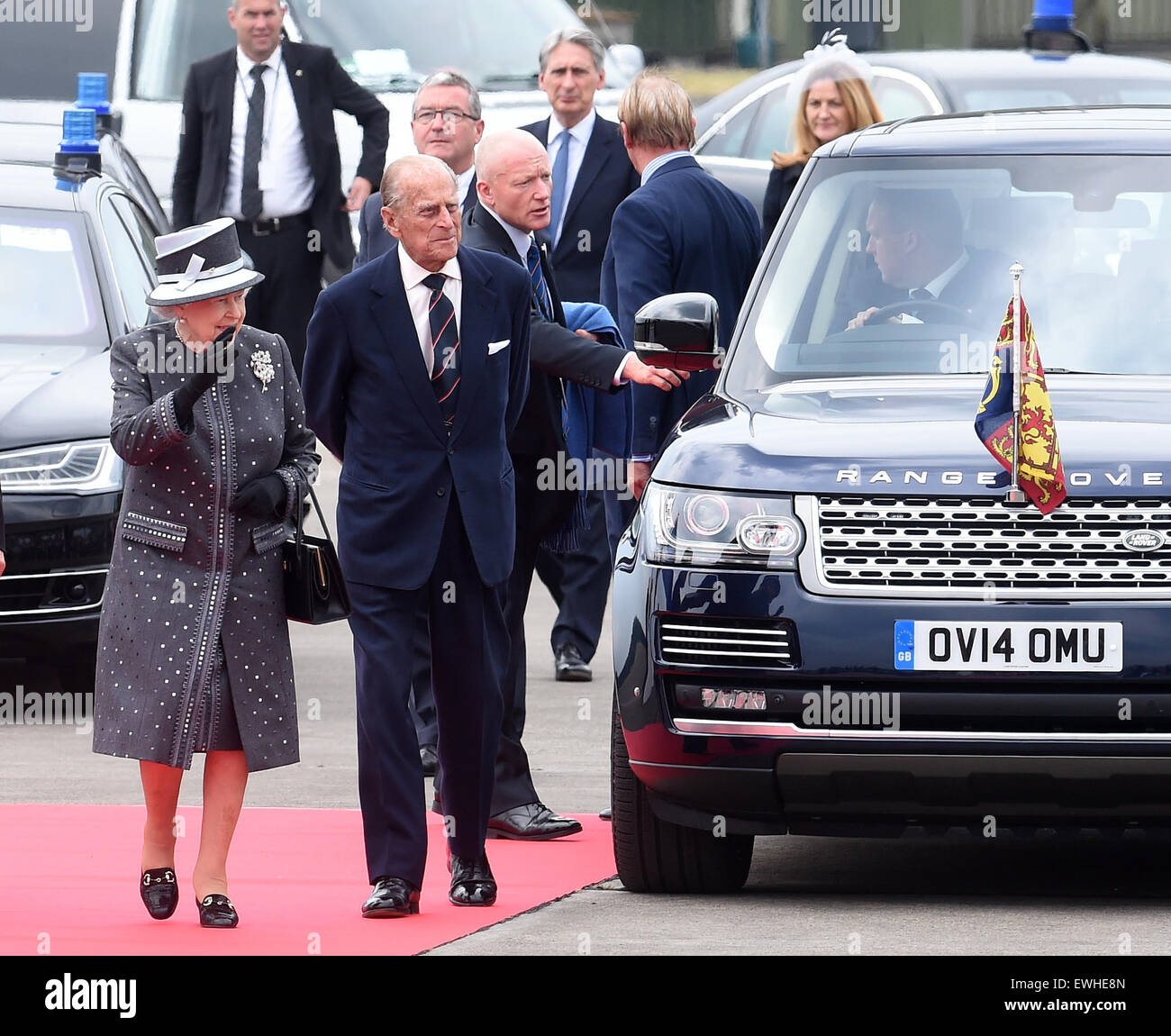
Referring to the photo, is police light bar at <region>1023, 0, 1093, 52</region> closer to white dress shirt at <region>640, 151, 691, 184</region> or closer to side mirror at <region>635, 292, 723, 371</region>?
white dress shirt at <region>640, 151, 691, 184</region>

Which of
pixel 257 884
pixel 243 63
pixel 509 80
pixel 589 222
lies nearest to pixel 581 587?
pixel 589 222

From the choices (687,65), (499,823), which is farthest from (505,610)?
(687,65)

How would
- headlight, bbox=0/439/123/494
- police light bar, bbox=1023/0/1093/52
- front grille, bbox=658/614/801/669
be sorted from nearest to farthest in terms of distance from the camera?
front grille, bbox=658/614/801/669 → headlight, bbox=0/439/123/494 → police light bar, bbox=1023/0/1093/52

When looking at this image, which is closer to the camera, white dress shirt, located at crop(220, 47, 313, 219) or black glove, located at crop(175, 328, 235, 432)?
black glove, located at crop(175, 328, 235, 432)

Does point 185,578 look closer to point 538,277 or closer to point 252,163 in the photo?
point 538,277

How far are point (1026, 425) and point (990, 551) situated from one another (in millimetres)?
311

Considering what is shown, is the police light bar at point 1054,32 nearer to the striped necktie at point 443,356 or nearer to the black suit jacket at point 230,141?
the black suit jacket at point 230,141

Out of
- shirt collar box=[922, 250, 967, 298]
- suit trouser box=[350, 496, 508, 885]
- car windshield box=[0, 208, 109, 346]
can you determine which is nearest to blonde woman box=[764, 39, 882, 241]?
shirt collar box=[922, 250, 967, 298]

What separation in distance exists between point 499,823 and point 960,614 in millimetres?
2104

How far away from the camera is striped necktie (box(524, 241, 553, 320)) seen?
25.1ft

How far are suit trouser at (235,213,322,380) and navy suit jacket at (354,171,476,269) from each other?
11.0 feet

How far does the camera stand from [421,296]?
6609 mm

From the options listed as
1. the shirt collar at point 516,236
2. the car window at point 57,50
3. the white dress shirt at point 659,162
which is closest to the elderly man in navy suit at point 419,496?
the shirt collar at point 516,236
